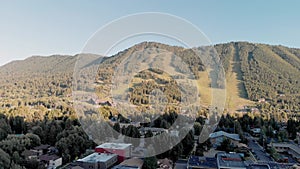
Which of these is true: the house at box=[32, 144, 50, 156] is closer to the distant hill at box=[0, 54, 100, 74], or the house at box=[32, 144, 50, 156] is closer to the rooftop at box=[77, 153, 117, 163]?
the rooftop at box=[77, 153, 117, 163]

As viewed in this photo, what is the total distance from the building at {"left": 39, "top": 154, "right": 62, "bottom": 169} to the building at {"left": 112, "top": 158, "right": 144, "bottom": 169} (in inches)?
77.9

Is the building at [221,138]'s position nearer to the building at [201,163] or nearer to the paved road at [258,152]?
the paved road at [258,152]

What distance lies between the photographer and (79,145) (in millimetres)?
8992

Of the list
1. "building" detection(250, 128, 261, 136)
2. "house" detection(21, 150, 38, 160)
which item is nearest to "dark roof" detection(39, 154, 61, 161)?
"house" detection(21, 150, 38, 160)

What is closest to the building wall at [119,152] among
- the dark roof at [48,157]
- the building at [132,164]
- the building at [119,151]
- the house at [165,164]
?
the building at [119,151]

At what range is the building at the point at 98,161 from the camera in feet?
23.0

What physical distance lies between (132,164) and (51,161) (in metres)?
2.41

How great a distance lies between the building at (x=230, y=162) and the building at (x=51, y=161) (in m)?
4.52

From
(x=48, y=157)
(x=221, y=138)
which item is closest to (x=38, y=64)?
(x=221, y=138)

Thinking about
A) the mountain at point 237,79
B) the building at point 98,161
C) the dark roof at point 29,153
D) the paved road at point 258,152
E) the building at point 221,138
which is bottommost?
the paved road at point 258,152

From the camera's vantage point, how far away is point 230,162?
303 inches

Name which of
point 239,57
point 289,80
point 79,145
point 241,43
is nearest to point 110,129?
point 79,145

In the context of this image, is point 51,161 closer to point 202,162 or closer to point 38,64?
point 202,162

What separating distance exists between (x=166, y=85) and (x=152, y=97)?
1.16 meters
